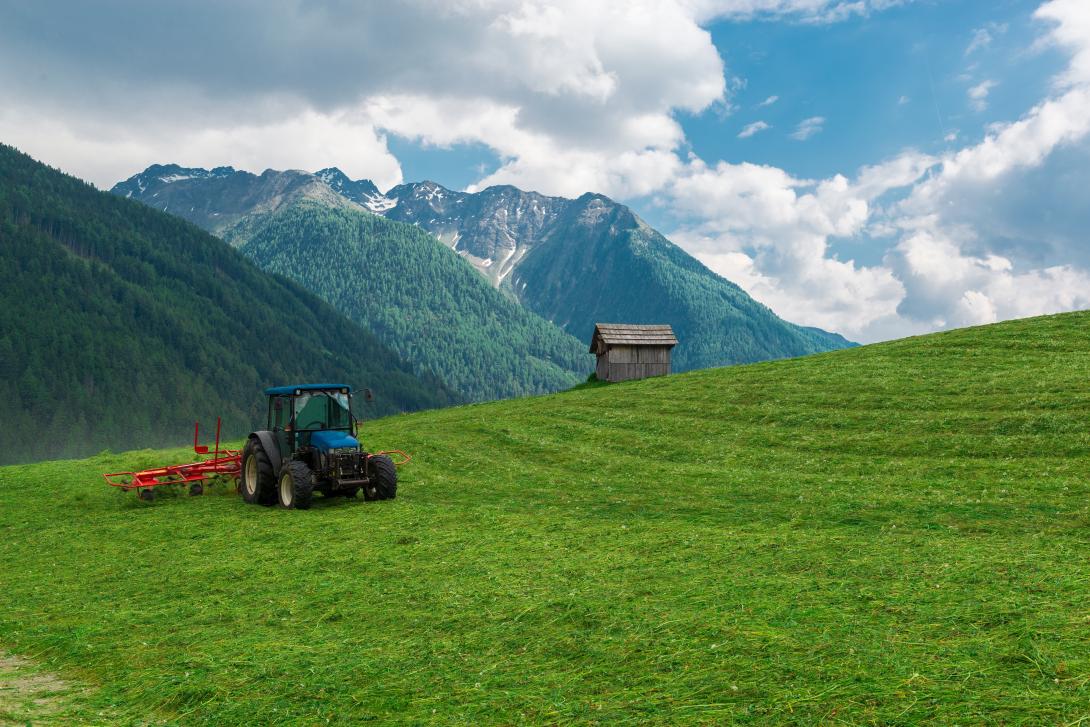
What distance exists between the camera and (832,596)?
10.8 metres

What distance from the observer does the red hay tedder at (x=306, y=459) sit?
22.2 metres

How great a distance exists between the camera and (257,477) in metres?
23.4

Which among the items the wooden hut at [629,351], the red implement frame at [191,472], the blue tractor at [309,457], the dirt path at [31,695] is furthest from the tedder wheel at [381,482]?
the wooden hut at [629,351]

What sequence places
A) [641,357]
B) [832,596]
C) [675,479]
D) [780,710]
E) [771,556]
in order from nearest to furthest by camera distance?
[780,710], [832,596], [771,556], [675,479], [641,357]

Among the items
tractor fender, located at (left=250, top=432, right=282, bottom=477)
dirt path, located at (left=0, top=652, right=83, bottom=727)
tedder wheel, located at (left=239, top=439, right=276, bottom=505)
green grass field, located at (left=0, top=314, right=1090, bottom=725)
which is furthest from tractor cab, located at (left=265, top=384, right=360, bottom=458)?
dirt path, located at (left=0, top=652, right=83, bottom=727)

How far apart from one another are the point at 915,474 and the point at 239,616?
2068 centimetres

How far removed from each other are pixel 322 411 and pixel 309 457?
1.60 meters

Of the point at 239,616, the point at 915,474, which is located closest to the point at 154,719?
the point at 239,616

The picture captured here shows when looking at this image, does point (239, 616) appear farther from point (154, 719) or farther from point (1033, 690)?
point (1033, 690)

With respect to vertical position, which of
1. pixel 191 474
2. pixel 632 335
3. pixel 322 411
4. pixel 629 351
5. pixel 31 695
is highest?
pixel 632 335

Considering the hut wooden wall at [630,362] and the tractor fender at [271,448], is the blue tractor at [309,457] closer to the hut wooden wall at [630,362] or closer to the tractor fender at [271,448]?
the tractor fender at [271,448]

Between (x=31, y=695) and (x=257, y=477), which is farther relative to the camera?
(x=257, y=477)

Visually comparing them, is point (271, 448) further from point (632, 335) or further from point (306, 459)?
point (632, 335)

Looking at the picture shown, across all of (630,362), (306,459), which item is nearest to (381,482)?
(306,459)
